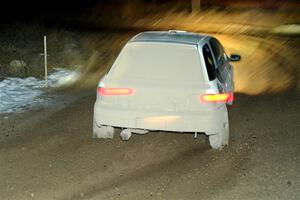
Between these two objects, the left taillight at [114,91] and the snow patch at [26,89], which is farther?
the snow patch at [26,89]

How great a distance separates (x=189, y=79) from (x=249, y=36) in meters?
16.5

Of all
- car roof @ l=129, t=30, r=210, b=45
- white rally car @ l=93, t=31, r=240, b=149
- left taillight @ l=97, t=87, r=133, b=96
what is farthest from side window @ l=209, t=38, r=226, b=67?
left taillight @ l=97, t=87, r=133, b=96

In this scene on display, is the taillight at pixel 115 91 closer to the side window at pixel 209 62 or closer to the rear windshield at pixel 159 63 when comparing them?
the rear windshield at pixel 159 63

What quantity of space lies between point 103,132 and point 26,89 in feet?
16.6

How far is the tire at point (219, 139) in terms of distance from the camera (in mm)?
8945

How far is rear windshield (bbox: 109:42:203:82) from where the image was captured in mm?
8672

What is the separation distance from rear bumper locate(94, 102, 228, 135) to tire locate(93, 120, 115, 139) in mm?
596

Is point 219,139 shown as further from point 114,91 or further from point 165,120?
point 114,91

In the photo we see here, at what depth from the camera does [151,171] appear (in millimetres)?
8109

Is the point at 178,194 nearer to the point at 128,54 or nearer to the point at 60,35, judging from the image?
the point at 128,54

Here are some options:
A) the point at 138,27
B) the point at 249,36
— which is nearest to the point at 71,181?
the point at 249,36

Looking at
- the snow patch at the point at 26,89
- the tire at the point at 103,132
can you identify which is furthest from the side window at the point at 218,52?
the snow patch at the point at 26,89

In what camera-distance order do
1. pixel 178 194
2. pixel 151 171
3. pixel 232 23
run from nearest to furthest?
pixel 178 194 → pixel 151 171 → pixel 232 23

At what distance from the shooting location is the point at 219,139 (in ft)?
29.5
